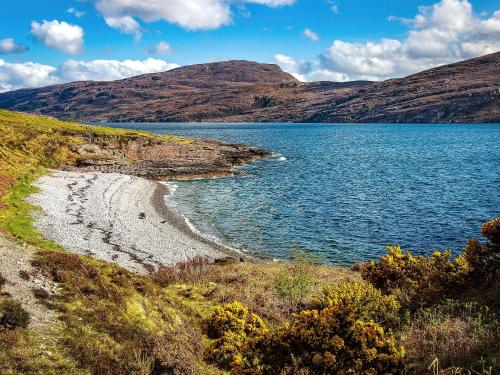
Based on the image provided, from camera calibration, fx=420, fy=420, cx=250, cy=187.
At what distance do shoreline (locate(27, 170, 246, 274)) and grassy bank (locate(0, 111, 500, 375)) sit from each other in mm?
12881

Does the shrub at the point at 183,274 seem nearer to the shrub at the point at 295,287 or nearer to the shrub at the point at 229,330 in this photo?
the shrub at the point at 295,287

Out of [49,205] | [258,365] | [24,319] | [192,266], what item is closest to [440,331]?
[258,365]

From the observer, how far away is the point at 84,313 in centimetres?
1426

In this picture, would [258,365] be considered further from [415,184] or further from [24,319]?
[415,184]

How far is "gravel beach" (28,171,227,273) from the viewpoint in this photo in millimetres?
35009

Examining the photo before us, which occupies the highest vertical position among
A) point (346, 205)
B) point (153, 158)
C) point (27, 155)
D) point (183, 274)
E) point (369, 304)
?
point (27, 155)

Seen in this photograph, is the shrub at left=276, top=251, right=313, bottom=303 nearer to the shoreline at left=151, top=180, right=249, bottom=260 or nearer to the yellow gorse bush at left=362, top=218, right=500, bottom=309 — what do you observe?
the yellow gorse bush at left=362, top=218, right=500, bottom=309

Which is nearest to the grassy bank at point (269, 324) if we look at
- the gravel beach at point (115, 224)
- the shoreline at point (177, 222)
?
the gravel beach at point (115, 224)

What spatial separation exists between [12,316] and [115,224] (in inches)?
1280

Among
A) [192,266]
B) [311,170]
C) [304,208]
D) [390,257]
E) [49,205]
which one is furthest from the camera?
[311,170]

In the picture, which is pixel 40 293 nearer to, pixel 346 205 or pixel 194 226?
pixel 194 226

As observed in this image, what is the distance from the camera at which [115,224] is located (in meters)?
44.1

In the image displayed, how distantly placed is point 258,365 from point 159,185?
63913mm

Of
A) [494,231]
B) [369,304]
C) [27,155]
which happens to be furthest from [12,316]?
[27,155]
